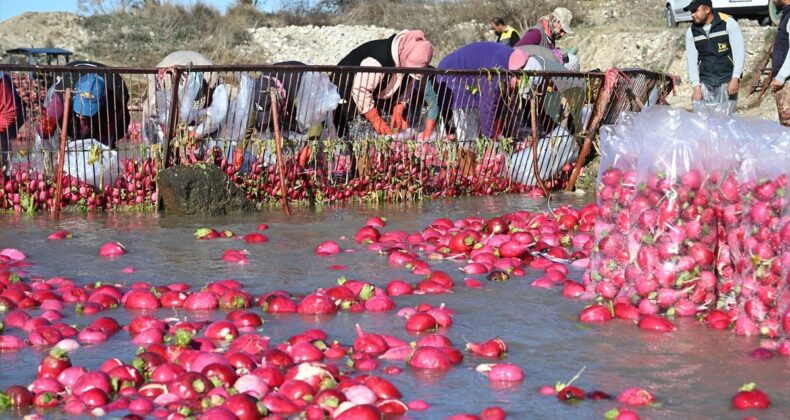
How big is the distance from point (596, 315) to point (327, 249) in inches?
94.4

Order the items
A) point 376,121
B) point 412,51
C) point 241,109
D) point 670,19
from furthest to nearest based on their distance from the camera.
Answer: point 670,19
point 412,51
point 376,121
point 241,109

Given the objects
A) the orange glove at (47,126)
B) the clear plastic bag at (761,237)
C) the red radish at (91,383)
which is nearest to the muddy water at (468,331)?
the clear plastic bag at (761,237)

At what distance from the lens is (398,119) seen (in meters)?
10.0

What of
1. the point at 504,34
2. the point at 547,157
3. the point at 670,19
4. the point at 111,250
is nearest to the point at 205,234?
the point at 111,250

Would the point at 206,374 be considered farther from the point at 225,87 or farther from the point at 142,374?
the point at 225,87

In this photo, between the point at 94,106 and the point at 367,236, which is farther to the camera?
the point at 94,106

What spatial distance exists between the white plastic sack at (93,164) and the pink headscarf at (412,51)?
3146 millimetres

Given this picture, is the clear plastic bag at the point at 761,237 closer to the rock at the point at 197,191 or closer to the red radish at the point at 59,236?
the red radish at the point at 59,236

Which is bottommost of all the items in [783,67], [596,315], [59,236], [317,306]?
[59,236]

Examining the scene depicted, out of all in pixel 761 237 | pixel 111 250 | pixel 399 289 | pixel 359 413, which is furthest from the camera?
pixel 111 250

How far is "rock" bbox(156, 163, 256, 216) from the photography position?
8.95m

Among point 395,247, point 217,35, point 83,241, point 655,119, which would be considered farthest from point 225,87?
point 217,35

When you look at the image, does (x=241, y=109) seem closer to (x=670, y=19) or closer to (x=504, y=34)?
(x=504, y=34)

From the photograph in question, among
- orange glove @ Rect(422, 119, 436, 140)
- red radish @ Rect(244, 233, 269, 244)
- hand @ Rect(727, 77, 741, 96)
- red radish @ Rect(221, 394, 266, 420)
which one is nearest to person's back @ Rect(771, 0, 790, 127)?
hand @ Rect(727, 77, 741, 96)
